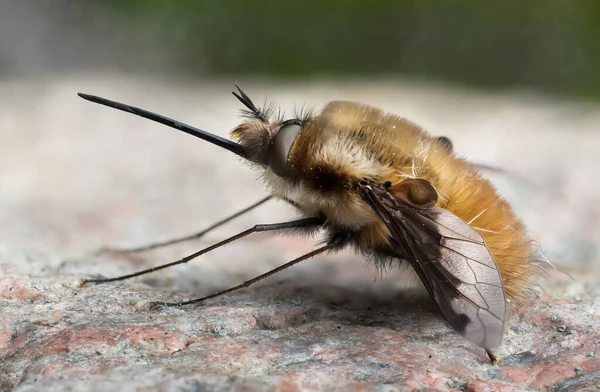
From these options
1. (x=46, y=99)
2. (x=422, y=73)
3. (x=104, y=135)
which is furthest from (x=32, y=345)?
(x=422, y=73)

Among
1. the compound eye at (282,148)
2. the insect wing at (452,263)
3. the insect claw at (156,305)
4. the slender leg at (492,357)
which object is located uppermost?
the compound eye at (282,148)

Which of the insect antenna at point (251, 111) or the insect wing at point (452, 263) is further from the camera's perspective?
the insect antenna at point (251, 111)

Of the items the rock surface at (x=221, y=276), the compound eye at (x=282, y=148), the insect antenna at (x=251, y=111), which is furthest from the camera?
the insect antenna at (x=251, y=111)

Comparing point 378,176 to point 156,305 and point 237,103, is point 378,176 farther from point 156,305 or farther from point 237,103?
point 237,103

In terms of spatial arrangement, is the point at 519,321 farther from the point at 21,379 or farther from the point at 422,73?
the point at 422,73

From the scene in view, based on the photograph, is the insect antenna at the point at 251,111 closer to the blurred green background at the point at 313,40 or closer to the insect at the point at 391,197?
the insect at the point at 391,197

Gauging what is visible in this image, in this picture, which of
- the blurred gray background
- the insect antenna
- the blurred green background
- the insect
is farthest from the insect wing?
the blurred green background

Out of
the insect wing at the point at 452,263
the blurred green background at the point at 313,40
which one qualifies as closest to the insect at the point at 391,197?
the insect wing at the point at 452,263
